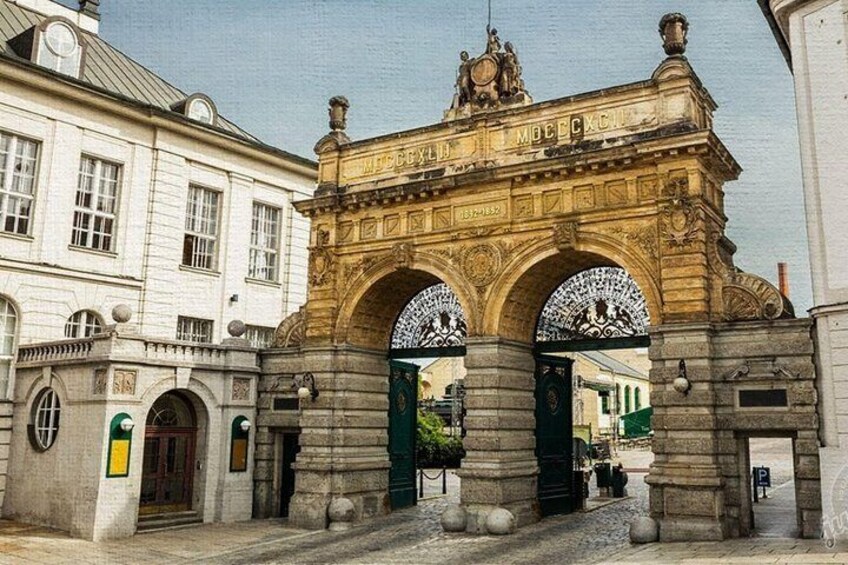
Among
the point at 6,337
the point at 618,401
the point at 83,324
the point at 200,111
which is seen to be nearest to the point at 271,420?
the point at 83,324

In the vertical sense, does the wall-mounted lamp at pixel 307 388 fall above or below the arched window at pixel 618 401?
below

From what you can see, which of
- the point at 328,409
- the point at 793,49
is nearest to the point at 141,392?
the point at 328,409

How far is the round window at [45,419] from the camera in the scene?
707 inches

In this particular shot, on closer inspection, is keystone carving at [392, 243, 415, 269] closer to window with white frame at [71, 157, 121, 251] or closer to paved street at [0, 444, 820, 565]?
paved street at [0, 444, 820, 565]

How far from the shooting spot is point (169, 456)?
18.3 meters

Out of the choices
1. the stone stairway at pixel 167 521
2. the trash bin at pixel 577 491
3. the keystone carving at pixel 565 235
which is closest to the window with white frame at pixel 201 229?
the stone stairway at pixel 167 521

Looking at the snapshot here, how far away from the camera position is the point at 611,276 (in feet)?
55.8

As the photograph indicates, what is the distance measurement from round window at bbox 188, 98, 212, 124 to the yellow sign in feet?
38.2

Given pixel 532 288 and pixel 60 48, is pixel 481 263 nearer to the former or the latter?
pixel 532 288

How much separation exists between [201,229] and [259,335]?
3893 millimetres

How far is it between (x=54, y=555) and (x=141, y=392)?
387cm

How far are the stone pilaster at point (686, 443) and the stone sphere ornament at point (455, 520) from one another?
12.3ft

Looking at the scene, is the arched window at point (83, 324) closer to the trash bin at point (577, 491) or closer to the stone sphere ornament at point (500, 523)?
the stone sphere ornament at point (500, 523)

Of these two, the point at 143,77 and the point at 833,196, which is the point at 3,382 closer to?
the point at 143,77
